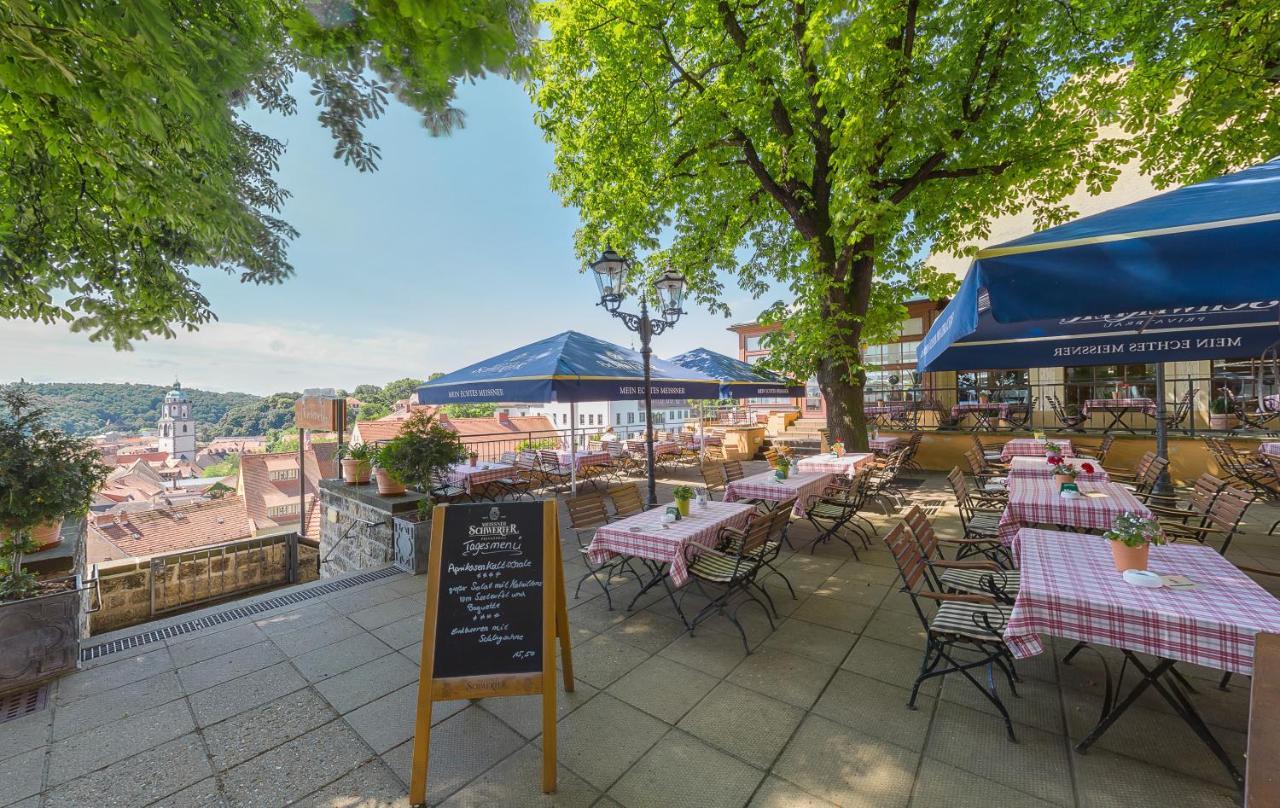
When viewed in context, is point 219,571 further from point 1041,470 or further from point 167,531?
point 167,531

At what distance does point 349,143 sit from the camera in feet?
15.5

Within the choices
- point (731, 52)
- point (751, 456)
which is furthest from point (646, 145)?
point (751, 456)

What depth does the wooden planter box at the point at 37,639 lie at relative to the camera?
312 centimetres

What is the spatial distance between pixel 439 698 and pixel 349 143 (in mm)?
5020

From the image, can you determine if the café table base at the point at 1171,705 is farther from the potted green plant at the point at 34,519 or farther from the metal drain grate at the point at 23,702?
the potted green plant at the point at 34,519

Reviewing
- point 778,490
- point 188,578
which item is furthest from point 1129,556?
point 188,578

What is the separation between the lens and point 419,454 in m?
5.50

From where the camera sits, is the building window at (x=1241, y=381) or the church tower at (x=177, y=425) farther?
the church tower at (x=177, y=425)

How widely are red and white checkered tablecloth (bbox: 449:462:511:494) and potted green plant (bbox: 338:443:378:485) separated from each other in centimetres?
147

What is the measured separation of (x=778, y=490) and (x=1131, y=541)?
10.8 ft

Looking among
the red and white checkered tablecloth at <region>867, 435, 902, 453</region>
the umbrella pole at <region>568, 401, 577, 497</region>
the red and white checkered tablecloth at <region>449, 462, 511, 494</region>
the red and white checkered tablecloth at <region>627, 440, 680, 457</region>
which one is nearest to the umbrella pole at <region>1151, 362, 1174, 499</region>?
the red and white checkered tablecloth at <region>867, 435, 902, 453</region>

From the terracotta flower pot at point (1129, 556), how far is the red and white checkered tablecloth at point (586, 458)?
25.7ft

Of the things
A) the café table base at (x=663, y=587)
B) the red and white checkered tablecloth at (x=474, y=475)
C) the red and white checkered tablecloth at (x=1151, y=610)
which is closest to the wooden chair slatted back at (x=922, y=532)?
the red and white checkered tablecloth at (x=1151, y=610)

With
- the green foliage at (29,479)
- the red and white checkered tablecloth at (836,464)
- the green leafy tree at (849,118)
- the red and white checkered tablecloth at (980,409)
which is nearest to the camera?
the green foliage at (29,479)
